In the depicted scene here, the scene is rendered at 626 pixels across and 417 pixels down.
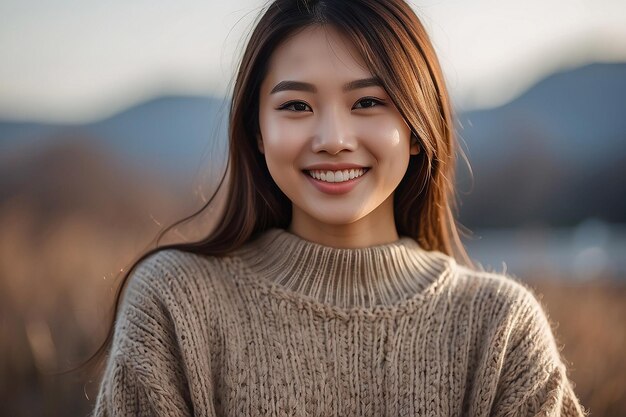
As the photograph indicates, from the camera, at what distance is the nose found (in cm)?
188

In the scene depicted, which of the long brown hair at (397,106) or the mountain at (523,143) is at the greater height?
the long brown hair at (397,106)

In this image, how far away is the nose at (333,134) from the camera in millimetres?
1879

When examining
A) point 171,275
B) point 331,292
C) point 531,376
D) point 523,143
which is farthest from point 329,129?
point 523,143

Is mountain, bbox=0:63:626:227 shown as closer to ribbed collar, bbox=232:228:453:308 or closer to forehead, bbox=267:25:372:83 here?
ribbed collar, bbox=232:228:453:308

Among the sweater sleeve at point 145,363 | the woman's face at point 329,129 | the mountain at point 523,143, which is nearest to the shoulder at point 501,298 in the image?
the woman's face at point 329,129

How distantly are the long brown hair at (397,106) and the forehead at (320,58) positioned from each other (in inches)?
0.8

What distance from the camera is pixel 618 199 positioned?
6.17 metres

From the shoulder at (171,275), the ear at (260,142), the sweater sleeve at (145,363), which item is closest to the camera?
the sweater sleeve at (145,363)

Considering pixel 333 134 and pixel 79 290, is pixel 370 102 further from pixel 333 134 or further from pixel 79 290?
pixel 79 290

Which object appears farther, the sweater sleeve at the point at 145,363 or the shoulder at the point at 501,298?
the shoulder at the point at 501,298

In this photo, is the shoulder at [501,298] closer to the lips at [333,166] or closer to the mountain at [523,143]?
the lips at [333,166]

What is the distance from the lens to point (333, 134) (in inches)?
73.8

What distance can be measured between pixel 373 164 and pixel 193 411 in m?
0.74

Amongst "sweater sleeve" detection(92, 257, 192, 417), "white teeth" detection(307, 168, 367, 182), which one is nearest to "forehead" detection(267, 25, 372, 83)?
"white teeth" detection(307, 168, 367, 182)
